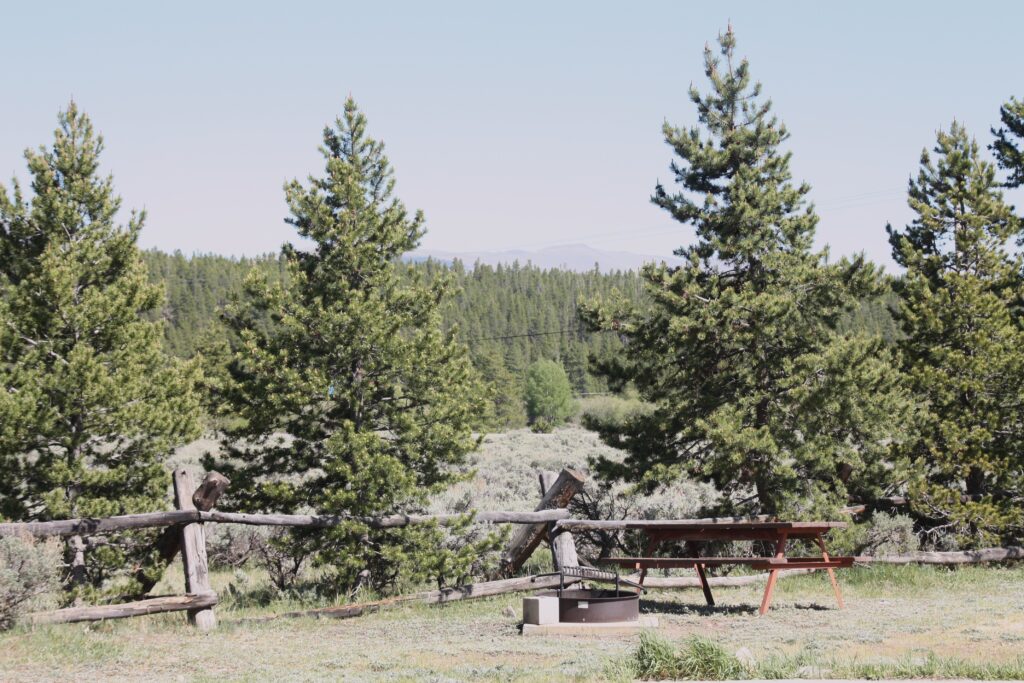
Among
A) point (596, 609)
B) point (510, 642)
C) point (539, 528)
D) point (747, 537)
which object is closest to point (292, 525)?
point (539, 528)

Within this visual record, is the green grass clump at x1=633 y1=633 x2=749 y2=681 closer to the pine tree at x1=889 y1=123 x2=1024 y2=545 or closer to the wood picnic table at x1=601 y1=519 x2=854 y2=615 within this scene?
the wood picnic table at x1=601 y1=519 x2=854 y2=615

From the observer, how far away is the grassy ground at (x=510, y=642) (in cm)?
734

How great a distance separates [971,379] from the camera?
15.3m

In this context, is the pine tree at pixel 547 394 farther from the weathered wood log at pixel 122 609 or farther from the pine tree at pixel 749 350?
the weathered wood log at pixel 122 609

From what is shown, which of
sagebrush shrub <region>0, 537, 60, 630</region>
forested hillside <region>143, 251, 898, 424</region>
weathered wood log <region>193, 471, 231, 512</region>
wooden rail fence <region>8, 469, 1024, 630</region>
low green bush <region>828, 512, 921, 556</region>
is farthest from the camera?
forested hillside <region>143, 251, 898, 424</region>

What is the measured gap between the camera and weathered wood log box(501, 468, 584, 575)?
12461 millimetres

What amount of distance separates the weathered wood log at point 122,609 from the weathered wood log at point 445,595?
0.66m

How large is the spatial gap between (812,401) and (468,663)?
7.79 metres

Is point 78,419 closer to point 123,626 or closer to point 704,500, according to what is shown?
point 123,626

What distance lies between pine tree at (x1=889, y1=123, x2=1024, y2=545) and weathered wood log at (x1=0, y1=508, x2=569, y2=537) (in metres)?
6.61

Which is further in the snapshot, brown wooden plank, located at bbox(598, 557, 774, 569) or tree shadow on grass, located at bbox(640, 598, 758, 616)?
tree shadow on grass, located at bbox(640, 598, 758, 616)

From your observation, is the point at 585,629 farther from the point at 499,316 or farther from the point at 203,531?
the point at 499,316

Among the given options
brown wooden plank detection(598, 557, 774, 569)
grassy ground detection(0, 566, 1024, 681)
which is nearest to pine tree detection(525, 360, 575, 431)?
grassy ground detection(0, 566, 1024, 681)

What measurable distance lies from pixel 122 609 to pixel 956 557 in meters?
11.1
